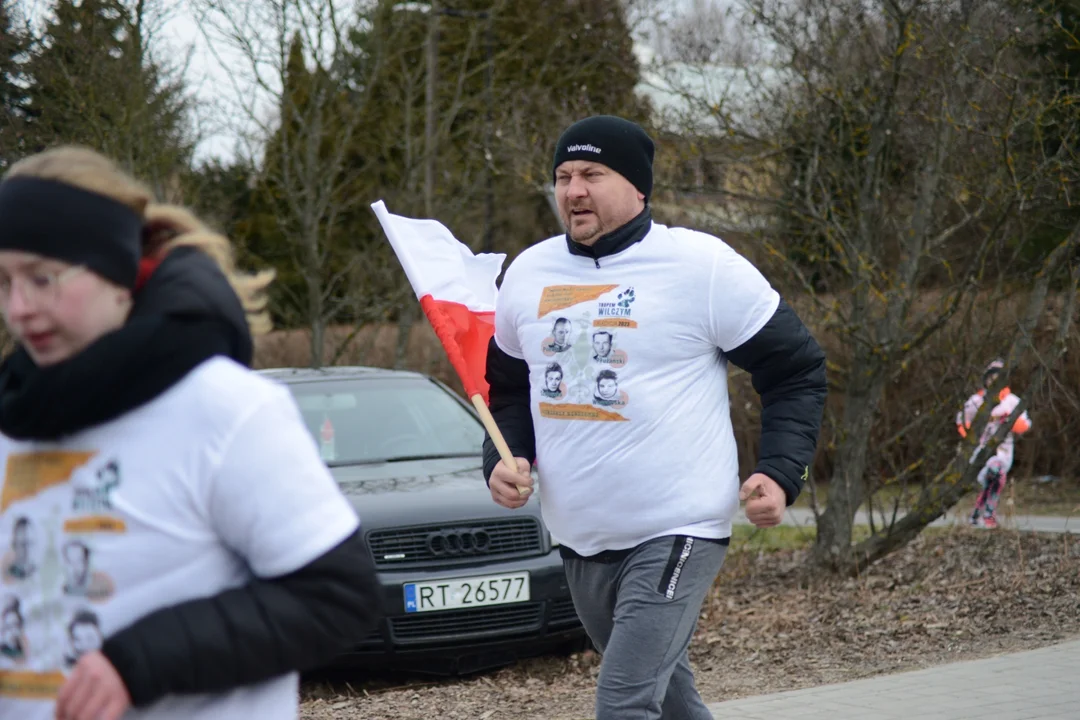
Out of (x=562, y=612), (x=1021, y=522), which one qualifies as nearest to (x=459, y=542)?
(x=562, y=612)

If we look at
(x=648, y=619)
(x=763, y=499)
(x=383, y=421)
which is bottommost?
(x=383, y=421)

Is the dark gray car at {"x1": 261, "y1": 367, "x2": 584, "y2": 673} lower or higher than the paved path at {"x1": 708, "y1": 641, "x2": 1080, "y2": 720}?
higher

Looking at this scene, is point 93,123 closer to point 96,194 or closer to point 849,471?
point 849,471

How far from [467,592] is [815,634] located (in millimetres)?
2155

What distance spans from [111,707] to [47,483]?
0.36m

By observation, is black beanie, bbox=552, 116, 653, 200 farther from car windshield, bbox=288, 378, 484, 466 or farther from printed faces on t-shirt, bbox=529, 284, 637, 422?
car windshield, bbox=288, 378, 484, 466

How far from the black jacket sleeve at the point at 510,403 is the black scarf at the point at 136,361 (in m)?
2.31

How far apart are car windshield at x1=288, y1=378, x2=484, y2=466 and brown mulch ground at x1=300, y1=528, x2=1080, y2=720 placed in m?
1.42

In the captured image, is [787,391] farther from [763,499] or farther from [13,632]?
[13,632]

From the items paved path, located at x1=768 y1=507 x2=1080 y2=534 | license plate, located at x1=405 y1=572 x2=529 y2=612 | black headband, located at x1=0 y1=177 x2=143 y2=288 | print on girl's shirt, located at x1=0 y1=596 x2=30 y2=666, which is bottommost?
paved path, located at x1=768 y1=507 x2=1080 y2=534

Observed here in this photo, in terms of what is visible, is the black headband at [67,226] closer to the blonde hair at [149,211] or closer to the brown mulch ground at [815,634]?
the blonde hair at [149,211]

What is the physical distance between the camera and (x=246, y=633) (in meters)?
1.91

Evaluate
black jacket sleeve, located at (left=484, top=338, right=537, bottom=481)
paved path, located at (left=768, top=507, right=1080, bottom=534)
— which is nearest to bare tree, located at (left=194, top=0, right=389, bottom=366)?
paved path, located at (left=768, top=507, right=1080, bottom=534)

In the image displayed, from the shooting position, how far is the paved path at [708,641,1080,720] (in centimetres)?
594
